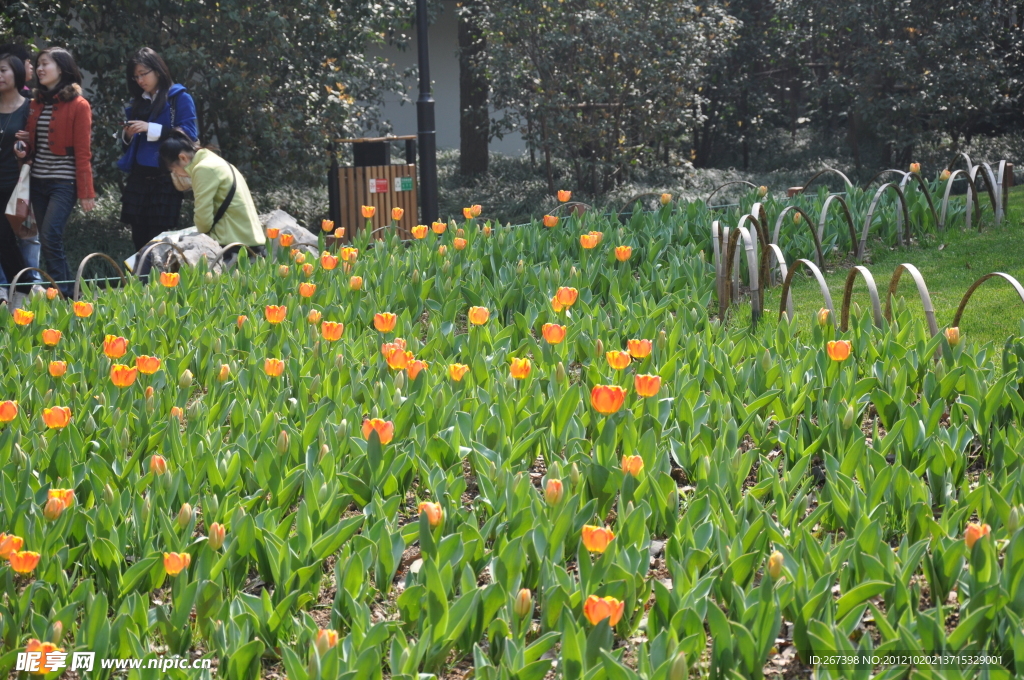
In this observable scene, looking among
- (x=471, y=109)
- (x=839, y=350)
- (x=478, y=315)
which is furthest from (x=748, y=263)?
(x=471, y=109)

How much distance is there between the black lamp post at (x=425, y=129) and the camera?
898cm

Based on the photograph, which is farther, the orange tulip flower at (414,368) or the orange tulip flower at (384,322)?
the orange tulip flower at (384,322)

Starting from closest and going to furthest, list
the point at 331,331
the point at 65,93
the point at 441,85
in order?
the point at 331,331
the point at 65,93
the point at 441,85

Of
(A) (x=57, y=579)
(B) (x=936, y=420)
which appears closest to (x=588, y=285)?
(B) (x=936, y=420)

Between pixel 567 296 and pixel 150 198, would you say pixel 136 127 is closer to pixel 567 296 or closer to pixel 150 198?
pixel 150 198

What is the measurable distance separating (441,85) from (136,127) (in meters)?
13.6

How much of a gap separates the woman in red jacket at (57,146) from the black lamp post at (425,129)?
2970mm

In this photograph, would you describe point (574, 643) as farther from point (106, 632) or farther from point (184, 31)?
point (184, 31)

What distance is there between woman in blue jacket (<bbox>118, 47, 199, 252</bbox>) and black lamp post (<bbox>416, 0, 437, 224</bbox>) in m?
2.30

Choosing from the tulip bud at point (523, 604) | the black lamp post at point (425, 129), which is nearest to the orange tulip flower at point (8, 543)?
the tulip bud at point (523, 604)

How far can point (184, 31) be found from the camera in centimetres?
1039

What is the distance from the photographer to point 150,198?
750cm

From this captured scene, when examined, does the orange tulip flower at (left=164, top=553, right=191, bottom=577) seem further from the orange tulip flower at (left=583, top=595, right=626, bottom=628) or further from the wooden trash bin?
the wooden trash bin

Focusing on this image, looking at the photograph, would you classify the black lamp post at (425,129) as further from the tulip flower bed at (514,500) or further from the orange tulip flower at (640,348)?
the orange tulip flower at (640,348)
